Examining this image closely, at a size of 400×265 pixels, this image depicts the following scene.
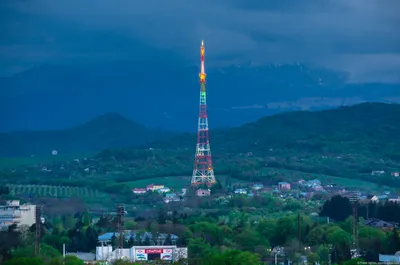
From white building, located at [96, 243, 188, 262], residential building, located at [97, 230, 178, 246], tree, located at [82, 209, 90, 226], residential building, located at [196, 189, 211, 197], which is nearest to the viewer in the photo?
white building, located at [96, 243, 188, 262]

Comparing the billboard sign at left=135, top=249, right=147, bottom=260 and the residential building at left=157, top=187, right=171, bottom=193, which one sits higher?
the residential building at left=157, top=187, right=171, bottom=193

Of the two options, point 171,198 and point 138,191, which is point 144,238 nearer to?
point 171,198

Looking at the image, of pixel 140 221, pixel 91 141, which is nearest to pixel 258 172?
pixel 140 221

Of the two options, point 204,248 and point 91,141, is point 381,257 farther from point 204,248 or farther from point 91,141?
point 91,141

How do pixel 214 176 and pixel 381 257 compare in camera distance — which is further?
pixel 214 176

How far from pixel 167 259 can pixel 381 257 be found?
27.5 ft

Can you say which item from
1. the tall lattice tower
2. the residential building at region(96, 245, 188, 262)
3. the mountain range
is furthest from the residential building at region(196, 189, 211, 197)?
the residential building at region(96, 245, 188, 262)

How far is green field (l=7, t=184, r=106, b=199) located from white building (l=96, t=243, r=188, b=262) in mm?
37903

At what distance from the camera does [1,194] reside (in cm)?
9444

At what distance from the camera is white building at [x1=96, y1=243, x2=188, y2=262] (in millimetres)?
56531

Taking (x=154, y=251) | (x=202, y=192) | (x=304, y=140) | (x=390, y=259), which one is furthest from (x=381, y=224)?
(x=304, y=140)

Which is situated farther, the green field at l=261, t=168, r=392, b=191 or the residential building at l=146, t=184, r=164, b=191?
the green field at l=261, t=168, r=392, b=191

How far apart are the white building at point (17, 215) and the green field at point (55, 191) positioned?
Result: 1580 cm

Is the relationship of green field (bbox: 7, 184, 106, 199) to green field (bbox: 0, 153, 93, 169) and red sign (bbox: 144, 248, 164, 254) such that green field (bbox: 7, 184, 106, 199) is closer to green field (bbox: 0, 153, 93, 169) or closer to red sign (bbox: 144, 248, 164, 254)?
green field (bbox: 0, 153, 93, 169)
